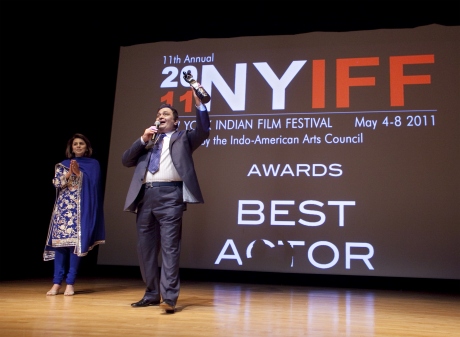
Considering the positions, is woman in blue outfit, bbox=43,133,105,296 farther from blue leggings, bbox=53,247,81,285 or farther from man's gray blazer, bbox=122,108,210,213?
man's gray blazer, bbox=122,108,210,213

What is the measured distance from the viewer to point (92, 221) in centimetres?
327

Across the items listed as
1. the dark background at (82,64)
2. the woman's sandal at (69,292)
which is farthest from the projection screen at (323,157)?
the woman's sandal at (69,292)

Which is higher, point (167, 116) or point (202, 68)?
point (202, 68)

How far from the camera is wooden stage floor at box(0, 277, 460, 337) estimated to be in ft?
6.68

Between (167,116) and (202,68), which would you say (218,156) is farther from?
(167,116)

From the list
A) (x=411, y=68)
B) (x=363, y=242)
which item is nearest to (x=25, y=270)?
(x=363, y=242)

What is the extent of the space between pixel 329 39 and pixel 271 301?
2531mm

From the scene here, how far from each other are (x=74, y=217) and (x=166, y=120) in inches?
39.7

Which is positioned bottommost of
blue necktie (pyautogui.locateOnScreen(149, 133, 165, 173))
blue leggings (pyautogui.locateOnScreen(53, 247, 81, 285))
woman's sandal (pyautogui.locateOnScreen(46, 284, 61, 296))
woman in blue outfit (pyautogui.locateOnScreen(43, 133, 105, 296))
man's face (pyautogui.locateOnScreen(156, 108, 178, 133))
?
woman's sandal (pyautogui.locateOnScreen(46, 284, 61, 296))

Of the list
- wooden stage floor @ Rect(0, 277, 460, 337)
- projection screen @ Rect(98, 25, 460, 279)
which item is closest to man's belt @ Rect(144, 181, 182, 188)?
wooden stage floor @ Rect(0, 277, 460, 337)

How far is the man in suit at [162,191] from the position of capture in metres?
2.58

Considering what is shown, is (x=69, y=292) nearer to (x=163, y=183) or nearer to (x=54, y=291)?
(x=54, y=291)

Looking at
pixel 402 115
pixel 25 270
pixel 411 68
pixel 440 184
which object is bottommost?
pixel 25 270

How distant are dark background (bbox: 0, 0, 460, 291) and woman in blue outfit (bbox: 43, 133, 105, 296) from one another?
1.44 m
